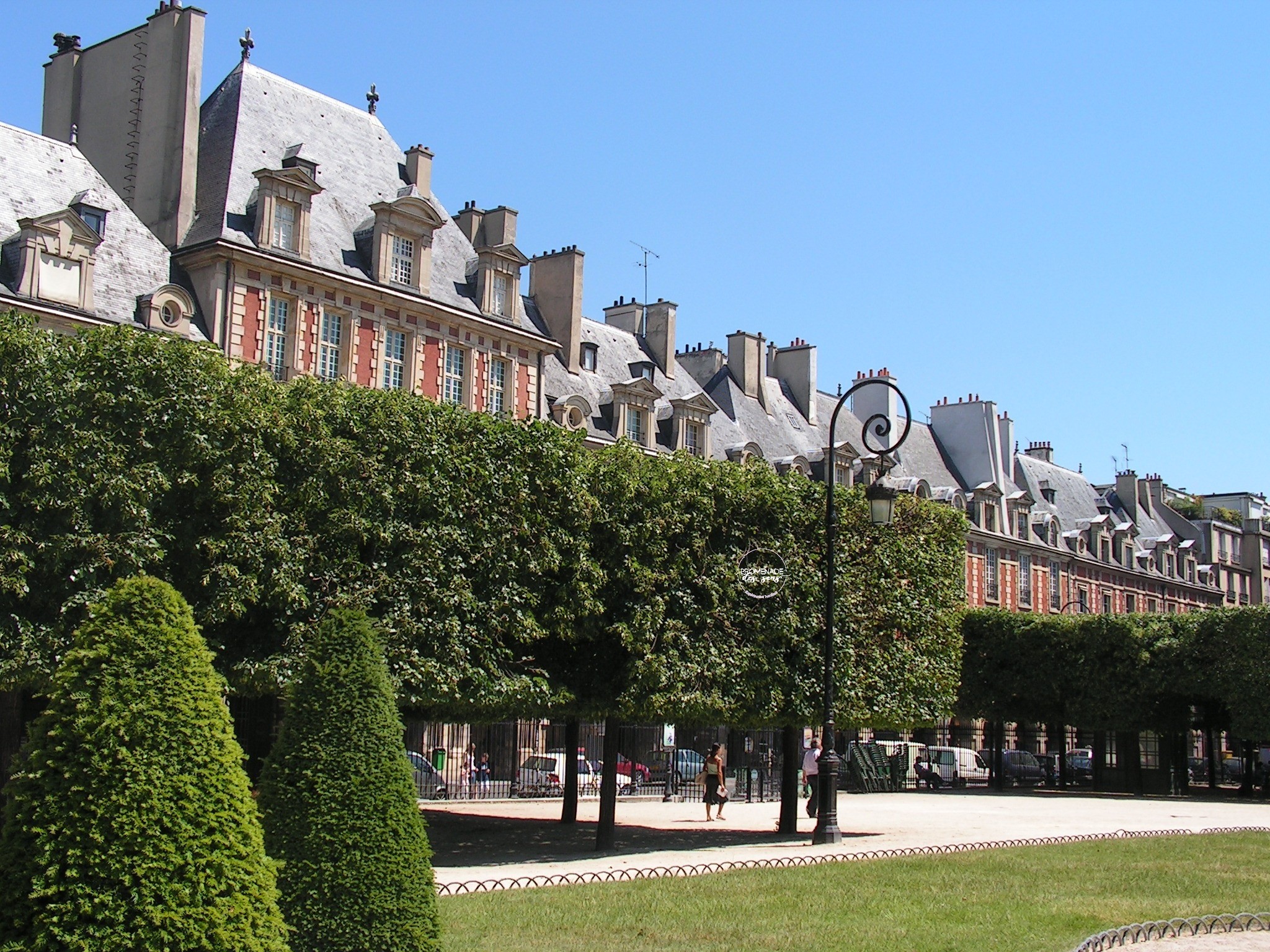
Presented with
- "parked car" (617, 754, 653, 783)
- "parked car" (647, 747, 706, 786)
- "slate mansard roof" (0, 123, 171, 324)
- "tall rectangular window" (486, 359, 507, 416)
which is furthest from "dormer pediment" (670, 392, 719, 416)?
"slate mansard roof" (0, 123, 171, 324)

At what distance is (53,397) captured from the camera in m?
15.9

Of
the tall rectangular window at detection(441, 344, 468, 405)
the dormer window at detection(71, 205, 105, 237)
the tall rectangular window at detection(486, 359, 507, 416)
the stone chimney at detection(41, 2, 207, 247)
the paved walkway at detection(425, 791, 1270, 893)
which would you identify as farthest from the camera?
the tall rectangular window at detection(486, 359, 507, 416)

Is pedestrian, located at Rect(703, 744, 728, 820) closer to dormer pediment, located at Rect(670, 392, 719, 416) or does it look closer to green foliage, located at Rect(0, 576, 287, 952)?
green foliage, located at Rect(0, 576, 287, 952)

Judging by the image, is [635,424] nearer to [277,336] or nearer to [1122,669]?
[277,336]

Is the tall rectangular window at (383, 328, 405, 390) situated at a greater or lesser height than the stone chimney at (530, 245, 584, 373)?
lesser

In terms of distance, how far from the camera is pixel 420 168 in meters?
38.1

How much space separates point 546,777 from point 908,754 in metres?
14.5

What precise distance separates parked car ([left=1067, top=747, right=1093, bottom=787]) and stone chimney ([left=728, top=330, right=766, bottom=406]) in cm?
1709

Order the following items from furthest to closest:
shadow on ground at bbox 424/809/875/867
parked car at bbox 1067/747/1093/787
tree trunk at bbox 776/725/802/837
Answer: parked car at bbox 1067/747/1093/787 < tree trunk at bbox 776/725/802/837 < shadow on ground at bbox 424/809/875/867

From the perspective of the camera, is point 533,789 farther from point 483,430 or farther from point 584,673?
point 483,430

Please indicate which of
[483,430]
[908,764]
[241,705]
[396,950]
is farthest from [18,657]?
[908,764]

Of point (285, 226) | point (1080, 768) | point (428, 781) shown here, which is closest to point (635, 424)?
point (285, 226)

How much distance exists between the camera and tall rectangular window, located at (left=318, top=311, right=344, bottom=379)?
33.0m

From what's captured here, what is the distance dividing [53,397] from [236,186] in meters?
18.0
